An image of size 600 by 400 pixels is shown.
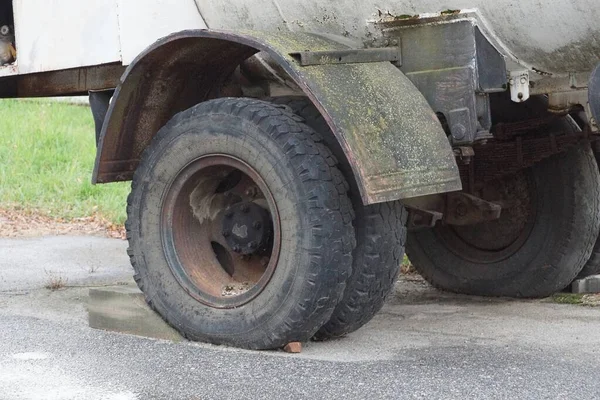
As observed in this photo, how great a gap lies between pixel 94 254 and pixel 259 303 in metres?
3.82

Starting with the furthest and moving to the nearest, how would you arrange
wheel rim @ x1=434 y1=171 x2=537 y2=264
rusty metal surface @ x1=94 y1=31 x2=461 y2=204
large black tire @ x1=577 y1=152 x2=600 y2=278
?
large black tire @ x1=577 y1=152 x2=600 y2=278 → wheel rim @ x1=434 y1=171 x2=537 y2=264 → rusty metal surface @ x1=94 y1=31 x2=461 y2=204

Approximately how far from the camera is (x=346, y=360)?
4.55 m

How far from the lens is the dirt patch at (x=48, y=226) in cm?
956

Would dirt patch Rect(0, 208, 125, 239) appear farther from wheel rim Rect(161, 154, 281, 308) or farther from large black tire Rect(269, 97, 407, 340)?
large black tire Rect(269, 97, 407, 340)

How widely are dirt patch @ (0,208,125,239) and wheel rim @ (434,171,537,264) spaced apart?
369 cm

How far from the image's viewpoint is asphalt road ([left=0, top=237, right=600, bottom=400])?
4.05m

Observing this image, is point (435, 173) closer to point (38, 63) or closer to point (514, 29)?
point (514, 29)

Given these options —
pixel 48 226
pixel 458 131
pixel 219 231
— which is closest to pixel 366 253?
pixel 458 131

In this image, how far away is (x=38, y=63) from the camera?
19.2 feet

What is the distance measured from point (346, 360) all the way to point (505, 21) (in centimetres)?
149

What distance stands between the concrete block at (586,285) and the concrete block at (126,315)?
2557 millimetres

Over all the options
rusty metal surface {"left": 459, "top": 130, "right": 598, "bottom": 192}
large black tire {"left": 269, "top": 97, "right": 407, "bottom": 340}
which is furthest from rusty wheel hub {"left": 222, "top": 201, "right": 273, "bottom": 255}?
rusty metal surface {"left": 459, "top": 130, "right": 598, "bottom": 192}

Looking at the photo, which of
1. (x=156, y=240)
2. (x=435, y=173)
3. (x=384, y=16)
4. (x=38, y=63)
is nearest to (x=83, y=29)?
(x=38, y=63)

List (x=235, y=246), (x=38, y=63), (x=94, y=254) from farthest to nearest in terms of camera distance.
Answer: (x=94, y=254) < (x=38, y=63) < (x=235, y=246)
